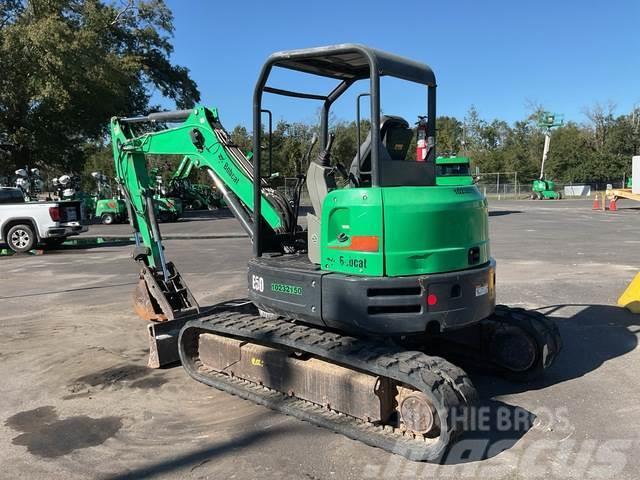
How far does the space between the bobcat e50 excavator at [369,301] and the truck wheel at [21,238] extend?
1257 cm

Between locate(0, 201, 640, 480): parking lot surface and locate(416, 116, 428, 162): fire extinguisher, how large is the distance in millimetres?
2188

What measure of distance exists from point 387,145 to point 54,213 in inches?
569

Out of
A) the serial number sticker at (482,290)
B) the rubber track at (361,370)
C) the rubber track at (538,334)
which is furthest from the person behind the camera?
the rubber track at (538,334)

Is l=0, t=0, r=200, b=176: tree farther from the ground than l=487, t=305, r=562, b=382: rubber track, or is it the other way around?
l=0, t=0, r=200, b=176: tree

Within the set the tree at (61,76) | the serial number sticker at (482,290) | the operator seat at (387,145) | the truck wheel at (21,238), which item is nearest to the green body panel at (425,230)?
the serial number sticker at (482,290)

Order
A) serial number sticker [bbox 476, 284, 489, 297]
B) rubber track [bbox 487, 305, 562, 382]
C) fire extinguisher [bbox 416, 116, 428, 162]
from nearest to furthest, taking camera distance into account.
Result: serial number sticker [bbox 476, 284, 489, 297]
fire extinguisher [bbox 416, 116, 428, 162]
rubber track [bbox 487, 305, 562, 382]

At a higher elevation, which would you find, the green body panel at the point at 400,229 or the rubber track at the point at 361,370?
the green body panel at the point at 400,229

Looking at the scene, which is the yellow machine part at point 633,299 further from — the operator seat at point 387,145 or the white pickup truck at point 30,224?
the white pickup truck at point 30,224

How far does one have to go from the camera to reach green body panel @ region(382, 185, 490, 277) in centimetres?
425

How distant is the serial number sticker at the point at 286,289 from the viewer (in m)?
4.70

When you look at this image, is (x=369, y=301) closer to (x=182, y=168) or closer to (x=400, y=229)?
(x=400, y=229)

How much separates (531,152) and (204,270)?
6839 cm

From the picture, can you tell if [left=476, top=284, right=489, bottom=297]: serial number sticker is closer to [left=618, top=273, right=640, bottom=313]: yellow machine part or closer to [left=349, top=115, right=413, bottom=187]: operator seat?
[left=349, top=115, right=413, bottom=187]: operator seat

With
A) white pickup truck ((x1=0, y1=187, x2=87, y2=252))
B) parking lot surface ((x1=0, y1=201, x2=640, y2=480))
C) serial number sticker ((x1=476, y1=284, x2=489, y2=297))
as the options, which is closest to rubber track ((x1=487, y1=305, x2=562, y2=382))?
parking lot surface ((x1=0, y1=201, x2=640, y2=480))
